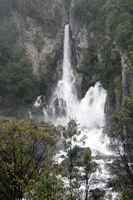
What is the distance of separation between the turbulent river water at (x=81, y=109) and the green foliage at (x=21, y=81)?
4.27 metres

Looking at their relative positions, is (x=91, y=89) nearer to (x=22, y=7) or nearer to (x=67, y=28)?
(x=67, y=28)

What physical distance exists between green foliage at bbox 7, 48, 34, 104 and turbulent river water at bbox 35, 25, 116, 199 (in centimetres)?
427

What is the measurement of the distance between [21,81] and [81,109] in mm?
10290

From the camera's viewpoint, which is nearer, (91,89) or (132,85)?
(132,85)

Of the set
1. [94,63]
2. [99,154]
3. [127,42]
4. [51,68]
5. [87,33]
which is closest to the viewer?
[99,154]

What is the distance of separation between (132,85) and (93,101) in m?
9.88

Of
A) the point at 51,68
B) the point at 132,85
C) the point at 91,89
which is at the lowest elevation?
the point at 132,85

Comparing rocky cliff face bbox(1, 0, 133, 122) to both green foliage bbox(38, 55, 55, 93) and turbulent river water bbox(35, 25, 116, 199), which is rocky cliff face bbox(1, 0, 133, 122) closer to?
green foliage bbox(38, 55, 55, 93)

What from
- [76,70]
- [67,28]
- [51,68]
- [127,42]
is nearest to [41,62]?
[51,68]

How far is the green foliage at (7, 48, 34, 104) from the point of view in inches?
1115

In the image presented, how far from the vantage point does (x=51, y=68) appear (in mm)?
34750

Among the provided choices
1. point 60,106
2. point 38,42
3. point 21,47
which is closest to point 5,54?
point 21,47

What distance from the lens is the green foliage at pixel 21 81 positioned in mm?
28311

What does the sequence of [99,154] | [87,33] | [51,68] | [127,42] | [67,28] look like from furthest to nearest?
1. [67,28]
2. [51,68]
3. [87,33]
4. [127,42]
5. [99,154]
